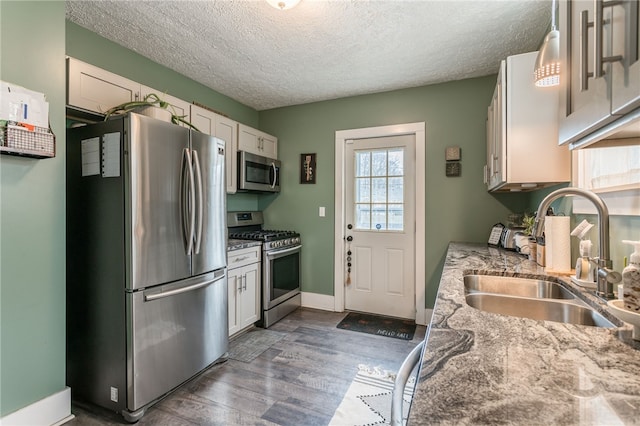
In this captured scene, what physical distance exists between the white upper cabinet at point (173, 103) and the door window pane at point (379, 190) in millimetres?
1854

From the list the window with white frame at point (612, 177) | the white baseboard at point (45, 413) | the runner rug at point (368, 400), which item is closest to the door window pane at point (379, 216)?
the runner rug at point (368, 400)

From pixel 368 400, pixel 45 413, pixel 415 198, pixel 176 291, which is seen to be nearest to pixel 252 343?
pixel 176 291

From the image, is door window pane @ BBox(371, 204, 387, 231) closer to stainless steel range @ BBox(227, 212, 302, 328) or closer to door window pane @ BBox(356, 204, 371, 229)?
door window pane @ BBox(356, 204, 371, 229)

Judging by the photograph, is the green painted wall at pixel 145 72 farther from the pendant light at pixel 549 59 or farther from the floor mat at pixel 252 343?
the pendant light at pixel 549 59

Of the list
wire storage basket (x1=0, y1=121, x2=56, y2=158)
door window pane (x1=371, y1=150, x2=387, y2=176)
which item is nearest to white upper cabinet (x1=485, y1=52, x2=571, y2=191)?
door window pane (x1=371, y1=150, x2=387, y2=176)

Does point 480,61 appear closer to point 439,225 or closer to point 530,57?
point 530,57

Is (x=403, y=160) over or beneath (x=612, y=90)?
over

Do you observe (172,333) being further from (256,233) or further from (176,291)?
(256,233)

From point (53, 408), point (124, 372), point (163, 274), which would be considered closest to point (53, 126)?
point (163, 274)

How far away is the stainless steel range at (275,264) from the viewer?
3113 millimetres

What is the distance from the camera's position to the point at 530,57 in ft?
5.95

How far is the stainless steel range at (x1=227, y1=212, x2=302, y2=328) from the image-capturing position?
10.2 ft

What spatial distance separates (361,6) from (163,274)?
2.12m

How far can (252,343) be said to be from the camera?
9.00ft
